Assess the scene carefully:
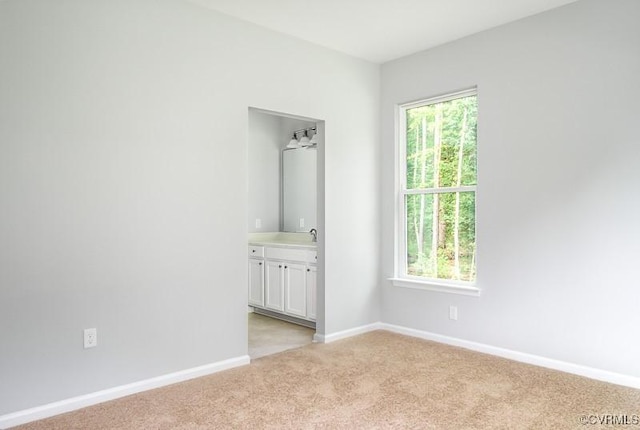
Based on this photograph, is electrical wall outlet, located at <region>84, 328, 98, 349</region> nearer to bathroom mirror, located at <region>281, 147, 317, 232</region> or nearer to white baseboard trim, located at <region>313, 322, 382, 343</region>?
white baseboard trim, located at <region>313, 322, 382, 343</region>

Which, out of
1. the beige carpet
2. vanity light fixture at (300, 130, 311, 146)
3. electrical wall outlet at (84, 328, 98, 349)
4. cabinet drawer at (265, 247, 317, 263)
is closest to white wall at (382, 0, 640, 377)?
the beige carpet

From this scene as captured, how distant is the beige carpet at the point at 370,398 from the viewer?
245cm

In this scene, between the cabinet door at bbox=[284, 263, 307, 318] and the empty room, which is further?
the cabinet door at bbox=[284, 263, 307, 318]

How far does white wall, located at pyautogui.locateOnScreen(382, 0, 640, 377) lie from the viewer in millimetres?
2977

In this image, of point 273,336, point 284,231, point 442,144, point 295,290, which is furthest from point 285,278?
point 442,144

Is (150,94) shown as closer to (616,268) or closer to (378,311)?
(378,311)

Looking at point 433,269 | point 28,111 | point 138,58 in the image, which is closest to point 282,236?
point 433,269

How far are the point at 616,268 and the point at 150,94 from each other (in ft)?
10.8

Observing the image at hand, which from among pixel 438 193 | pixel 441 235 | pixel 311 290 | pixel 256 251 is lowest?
pixel 311 290

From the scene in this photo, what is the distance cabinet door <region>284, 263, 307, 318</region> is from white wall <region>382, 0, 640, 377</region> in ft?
4.27

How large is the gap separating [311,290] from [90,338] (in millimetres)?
2148

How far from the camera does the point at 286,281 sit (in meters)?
4.70

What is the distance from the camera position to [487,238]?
369 cm

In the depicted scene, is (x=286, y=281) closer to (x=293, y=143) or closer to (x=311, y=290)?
(x=311, y=290)
